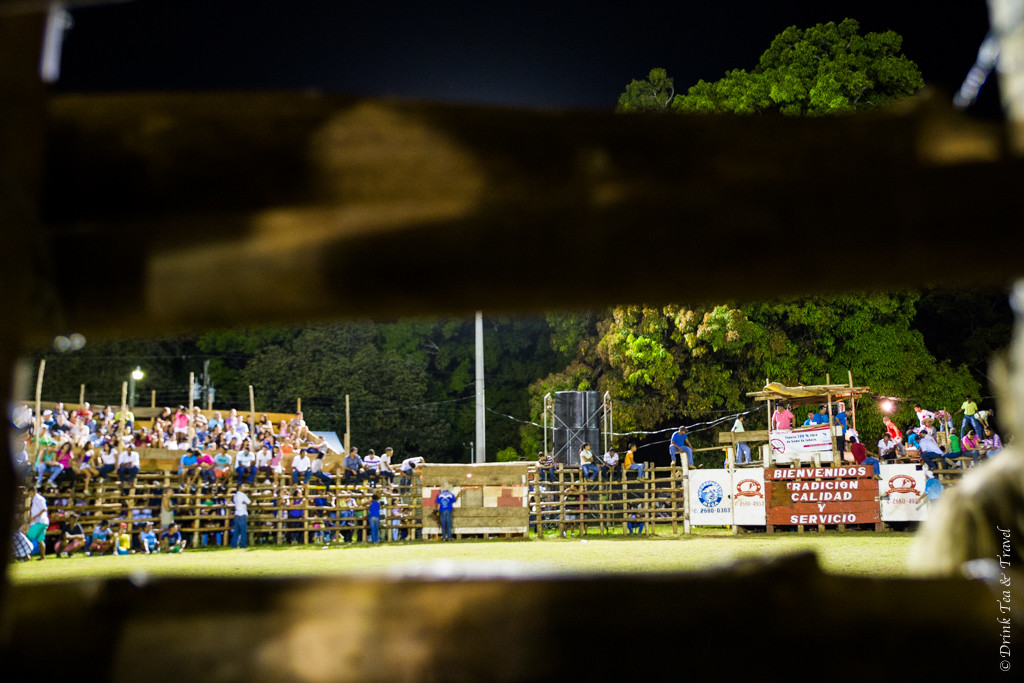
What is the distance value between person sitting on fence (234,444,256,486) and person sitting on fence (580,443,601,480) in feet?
29.5

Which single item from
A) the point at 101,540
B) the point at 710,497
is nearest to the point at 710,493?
the point at 710,497

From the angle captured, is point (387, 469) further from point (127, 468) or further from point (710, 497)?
point (710, 497)

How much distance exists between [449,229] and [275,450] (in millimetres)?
23751

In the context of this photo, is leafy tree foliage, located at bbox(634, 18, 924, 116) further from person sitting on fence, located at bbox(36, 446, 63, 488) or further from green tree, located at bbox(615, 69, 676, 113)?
person sitting on fence, located at bbox(36, 446, 63, 488)

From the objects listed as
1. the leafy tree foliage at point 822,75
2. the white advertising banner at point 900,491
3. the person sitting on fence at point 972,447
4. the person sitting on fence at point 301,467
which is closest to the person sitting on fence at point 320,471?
the person sitting on fence at point 301,467

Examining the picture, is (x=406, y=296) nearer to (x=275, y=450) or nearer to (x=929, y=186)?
(x=929, y=186)

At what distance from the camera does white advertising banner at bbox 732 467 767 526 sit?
63.9 feet

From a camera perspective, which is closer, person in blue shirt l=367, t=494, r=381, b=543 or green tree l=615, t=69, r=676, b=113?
person in blue shirt l=367, t=494, r=381, b=543

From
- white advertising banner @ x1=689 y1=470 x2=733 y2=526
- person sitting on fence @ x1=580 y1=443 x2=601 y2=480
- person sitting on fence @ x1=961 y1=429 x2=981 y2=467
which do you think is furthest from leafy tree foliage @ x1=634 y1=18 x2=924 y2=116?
white advertising banner @ x1=689 y1=470 x2=733 y2=526

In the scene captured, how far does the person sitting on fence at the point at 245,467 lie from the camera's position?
21.0 metres

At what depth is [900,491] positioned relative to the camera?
736 inches

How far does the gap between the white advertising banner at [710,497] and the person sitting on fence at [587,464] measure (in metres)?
3.13

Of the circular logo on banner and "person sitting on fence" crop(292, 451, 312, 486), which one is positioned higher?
"person sitting on fence" crop(292, 451, 312, 486)

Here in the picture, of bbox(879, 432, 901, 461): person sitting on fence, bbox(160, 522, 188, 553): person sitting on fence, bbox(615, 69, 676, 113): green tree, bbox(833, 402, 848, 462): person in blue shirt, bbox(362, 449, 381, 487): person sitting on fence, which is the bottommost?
bbox(160, 522, 188, 553): person sitting on fence
